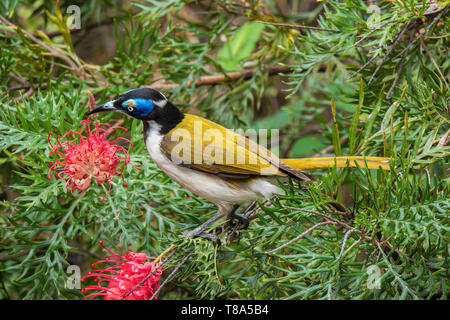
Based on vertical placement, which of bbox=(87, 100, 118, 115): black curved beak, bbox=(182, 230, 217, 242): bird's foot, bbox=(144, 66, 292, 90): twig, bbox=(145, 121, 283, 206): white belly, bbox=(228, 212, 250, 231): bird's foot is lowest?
bbox=(182, 230, 217, 242): bird's foot

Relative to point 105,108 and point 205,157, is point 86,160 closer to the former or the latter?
point 105,108

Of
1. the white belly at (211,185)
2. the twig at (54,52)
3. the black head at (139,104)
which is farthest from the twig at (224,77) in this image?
the white belly at (211,185)

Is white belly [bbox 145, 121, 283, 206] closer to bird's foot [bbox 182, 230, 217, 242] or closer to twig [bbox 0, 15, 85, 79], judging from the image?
bird's foot [bbox 182, 230, 217, 242]

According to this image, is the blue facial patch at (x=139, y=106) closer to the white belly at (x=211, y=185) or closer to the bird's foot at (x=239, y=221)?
the white belly at (x=211, y=185)

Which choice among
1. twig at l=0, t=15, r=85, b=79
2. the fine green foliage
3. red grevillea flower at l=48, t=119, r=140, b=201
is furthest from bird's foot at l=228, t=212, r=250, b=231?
twig at l=0, t=15, r=85, b=79

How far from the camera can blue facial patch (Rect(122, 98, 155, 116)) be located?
6.87 feet

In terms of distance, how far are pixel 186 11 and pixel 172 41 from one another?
59 cm

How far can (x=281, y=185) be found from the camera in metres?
1.69

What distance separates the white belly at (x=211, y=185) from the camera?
6.88ft

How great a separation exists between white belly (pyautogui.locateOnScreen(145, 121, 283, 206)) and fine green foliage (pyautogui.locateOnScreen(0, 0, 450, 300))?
0.08 m

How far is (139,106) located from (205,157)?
329 mm

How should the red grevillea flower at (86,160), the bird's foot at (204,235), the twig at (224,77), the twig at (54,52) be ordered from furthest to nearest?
the twig at (224,77) → the twig at (54,52) → the red grevillea flower at (86,160) → the bird's foot at (204,235)

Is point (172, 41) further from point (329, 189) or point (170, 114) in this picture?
Result: point (329, 189)

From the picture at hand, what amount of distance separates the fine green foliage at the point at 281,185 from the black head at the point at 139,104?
149mm
